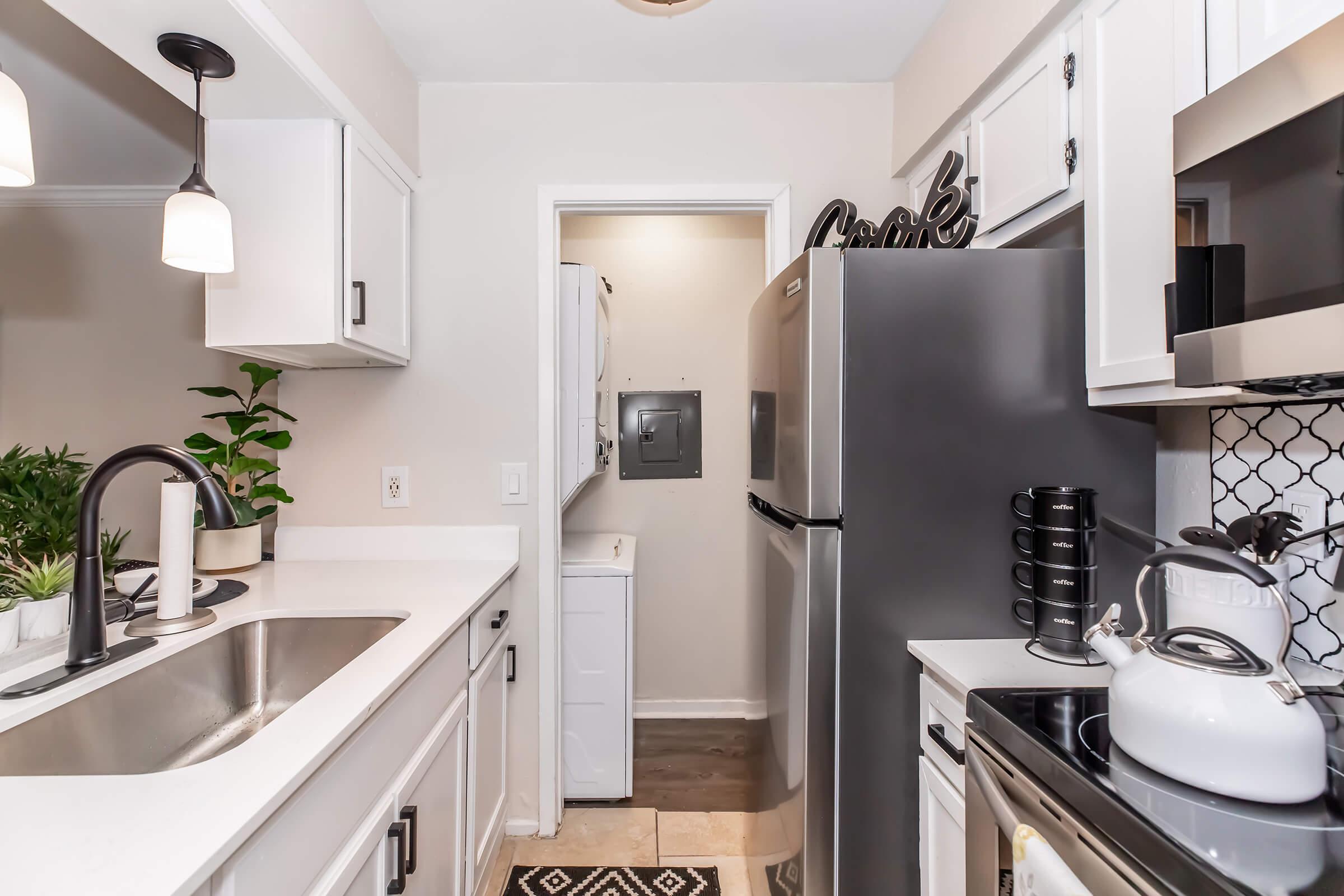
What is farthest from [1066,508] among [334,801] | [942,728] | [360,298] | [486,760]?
[360,298]

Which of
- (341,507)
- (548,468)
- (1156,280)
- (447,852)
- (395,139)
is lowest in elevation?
(447,852)

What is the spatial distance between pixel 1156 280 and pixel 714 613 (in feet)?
7.16

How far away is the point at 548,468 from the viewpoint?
1.91 m

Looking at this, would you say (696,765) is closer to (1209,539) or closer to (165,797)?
(1209,539)

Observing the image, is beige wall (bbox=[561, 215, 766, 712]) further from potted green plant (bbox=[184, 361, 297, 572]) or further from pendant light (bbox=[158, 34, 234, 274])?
pendant light (bbox=[158, 34, 234, 274])

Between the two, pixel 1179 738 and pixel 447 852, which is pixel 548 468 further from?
pixel 1179 738

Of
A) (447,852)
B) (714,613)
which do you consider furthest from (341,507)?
(714,613)

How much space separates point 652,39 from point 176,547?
173 cm

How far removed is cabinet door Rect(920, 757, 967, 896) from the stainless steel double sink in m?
1.17

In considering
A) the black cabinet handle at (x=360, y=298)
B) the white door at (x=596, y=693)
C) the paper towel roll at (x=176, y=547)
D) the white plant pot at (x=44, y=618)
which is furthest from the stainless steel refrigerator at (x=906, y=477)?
the white plant pot at (x=44, y=618)

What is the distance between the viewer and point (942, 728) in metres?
1.14

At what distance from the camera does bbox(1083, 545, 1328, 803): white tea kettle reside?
0.67m

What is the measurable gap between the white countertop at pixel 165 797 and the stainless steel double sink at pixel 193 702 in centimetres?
3

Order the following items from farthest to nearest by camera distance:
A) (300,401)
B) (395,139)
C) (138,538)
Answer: (138,538), (300,401), (395,139)
